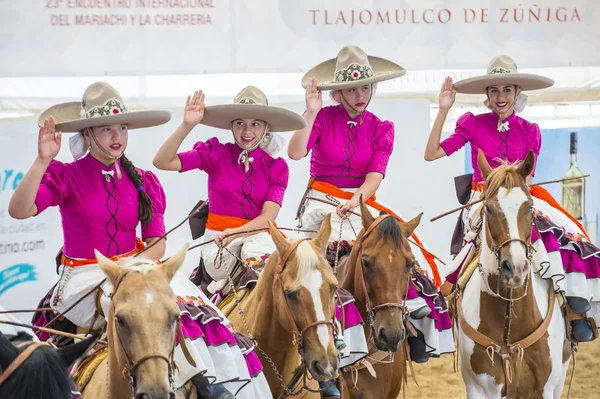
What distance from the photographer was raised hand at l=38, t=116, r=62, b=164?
3674 mm

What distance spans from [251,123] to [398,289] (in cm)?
122

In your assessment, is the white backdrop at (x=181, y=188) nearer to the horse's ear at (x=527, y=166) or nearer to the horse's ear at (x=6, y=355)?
the horse's ear at (x=527, y=166)

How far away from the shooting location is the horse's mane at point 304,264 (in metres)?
3.68

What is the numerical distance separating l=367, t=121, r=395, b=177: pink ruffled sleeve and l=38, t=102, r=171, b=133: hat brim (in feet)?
4.84

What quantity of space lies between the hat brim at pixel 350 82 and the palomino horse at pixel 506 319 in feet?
2.62

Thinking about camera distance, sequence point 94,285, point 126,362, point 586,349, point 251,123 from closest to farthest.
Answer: point 126,362 < point 94,285 < point 251,123 < point 586,349

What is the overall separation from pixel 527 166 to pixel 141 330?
2.77m

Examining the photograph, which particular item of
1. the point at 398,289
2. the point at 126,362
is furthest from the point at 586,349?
the point at 126,362

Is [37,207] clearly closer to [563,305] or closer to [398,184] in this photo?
[563,305]

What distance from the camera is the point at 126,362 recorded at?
2.97 metres

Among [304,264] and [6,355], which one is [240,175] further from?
[6,355]

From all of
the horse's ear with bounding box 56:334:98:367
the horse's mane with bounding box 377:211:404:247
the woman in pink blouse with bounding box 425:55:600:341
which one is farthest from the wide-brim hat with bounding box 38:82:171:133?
the woman in pink blouse with bounding box 425:55:600:341

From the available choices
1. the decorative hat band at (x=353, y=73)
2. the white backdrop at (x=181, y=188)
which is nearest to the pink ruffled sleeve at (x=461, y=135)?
the decorative hat band at (x=353, y=73)

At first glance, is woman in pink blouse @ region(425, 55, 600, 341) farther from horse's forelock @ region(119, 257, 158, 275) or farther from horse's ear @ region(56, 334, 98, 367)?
horse's ear @ region(56, 334, 98, 367)
